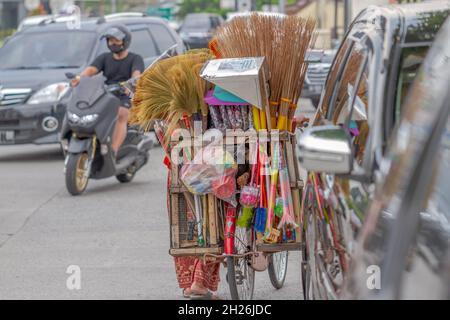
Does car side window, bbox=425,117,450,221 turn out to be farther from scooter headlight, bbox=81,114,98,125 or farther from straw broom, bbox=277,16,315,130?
scooter headlight, bbox=81,114,98,125

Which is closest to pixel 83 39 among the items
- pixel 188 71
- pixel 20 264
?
pixel 20 264

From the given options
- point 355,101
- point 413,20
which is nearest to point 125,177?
point 355,101

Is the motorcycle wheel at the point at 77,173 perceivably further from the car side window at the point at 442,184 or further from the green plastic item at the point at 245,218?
the car side window at the point at 442,184

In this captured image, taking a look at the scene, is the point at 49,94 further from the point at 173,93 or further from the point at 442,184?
the point at 442,184

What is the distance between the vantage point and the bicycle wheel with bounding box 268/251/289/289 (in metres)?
8.13

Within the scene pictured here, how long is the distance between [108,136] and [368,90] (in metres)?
8.69

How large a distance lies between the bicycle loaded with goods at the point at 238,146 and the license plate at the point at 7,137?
9885mm

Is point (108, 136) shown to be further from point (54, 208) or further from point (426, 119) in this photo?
point (426, 119)

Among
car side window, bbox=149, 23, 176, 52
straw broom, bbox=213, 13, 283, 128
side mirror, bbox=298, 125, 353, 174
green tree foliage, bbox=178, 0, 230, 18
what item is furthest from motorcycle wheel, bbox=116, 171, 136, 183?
green tree foliage, bbox=178, 0, 230, 18

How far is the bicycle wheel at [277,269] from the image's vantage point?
813cm

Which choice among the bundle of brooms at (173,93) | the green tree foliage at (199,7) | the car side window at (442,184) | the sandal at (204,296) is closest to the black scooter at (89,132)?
the bundle of brooms at (173,93)

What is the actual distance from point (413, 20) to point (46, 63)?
512 inches

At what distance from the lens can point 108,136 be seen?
13.8 metres

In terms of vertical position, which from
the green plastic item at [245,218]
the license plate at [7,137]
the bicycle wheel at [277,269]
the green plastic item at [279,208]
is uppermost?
the green plastic item at [279,208]
